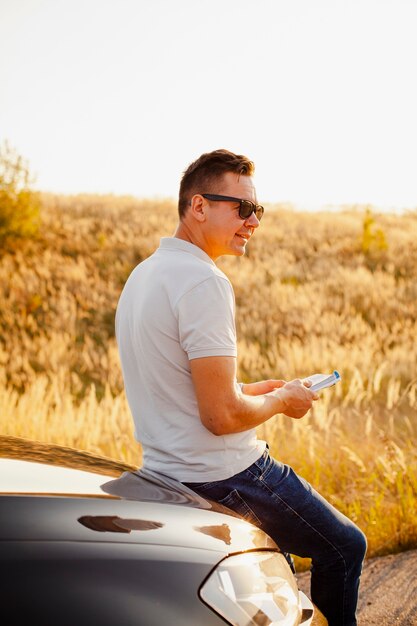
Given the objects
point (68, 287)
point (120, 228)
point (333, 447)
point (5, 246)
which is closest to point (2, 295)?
point (68, 287)

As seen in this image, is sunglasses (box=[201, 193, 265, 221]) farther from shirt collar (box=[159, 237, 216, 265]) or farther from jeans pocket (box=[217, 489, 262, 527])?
jeans pocket (box=[217, 489, 262, 527])

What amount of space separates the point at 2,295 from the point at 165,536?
17.0 m

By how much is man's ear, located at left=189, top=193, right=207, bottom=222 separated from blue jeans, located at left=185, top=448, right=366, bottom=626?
874 millimetres

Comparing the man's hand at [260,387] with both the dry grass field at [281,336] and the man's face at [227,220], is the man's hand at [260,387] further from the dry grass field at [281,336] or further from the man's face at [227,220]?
the dry grass field at [281,336]

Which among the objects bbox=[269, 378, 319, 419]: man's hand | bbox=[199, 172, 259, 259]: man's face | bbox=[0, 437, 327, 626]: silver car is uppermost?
bbox=[199, 172, 259, 259]: man's face

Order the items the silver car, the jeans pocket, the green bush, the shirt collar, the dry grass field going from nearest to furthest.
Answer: the silver car, the jeans pocket, the shirt collar, the dry grass field, the green bush

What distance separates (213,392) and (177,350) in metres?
0.20

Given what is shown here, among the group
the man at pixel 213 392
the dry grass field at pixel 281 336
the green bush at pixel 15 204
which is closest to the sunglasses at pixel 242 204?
the man at pixel 213 392

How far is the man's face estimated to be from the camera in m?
2.80

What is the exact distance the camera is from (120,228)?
2784cm

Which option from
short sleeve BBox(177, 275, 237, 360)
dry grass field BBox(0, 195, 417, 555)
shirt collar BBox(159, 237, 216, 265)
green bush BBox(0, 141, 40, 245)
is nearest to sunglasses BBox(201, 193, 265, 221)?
shirt collar BBox(159, 237, 216, 265)

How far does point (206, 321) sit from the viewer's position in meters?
2.44

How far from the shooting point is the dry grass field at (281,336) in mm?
5676

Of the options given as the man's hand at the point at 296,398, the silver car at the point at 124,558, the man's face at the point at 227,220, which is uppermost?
the man's face at the point at 227,220
